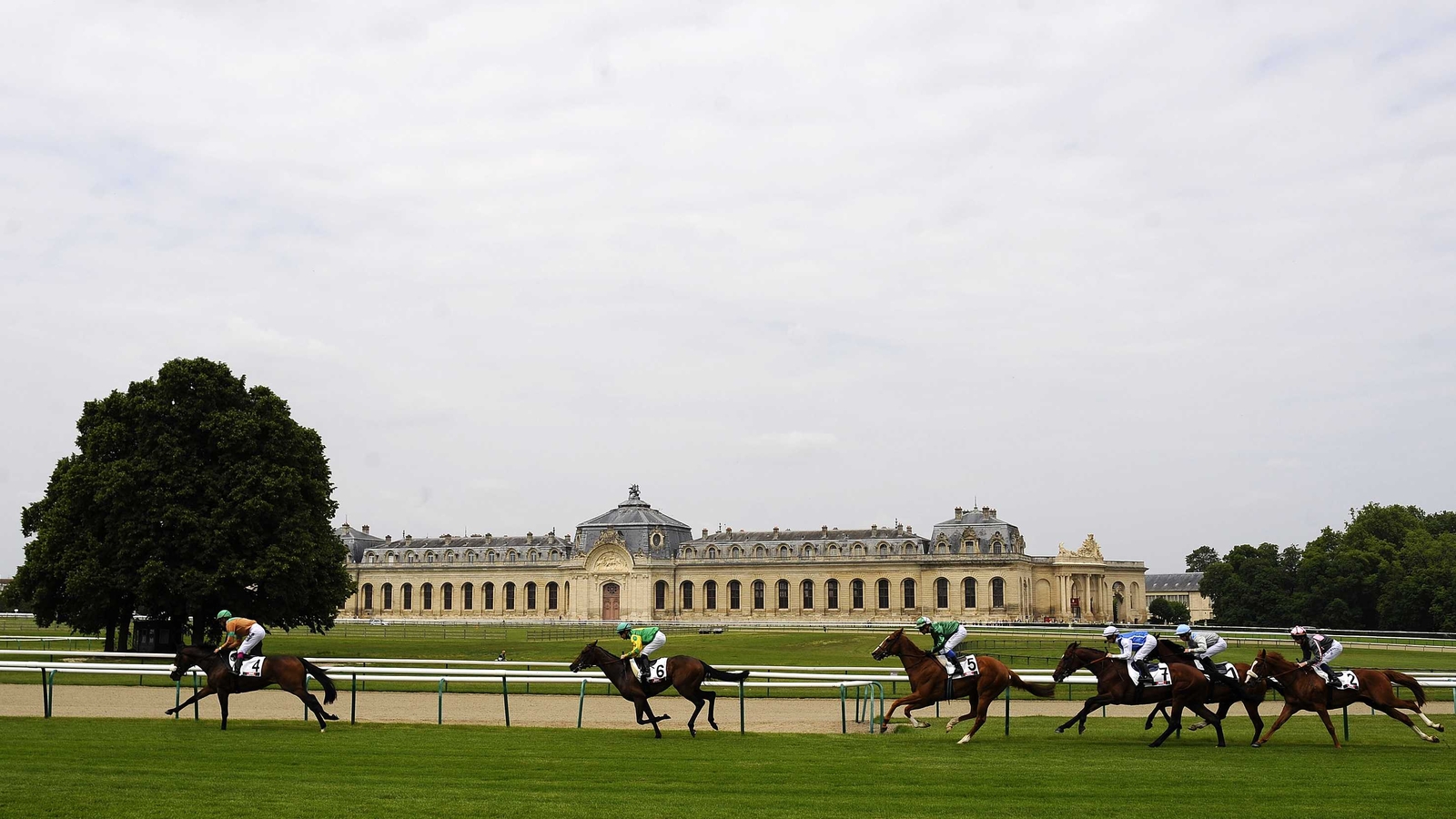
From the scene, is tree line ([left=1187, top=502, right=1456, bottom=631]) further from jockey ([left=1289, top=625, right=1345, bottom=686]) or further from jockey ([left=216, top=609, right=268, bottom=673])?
jockey ([left=216, top=609, right=268, bottom=673])

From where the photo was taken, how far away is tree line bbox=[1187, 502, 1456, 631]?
6881 centimetres

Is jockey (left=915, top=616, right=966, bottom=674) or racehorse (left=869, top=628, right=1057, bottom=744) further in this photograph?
jockey (left=915, top=616, right=966, bottom=674)

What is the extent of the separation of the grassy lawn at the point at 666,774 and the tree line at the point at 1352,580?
188 ft

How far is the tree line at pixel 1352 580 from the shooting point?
6881 centimetres

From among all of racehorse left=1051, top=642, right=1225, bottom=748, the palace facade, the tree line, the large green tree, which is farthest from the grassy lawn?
the palace facade

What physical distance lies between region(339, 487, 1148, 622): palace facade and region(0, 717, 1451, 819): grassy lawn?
8012 cm

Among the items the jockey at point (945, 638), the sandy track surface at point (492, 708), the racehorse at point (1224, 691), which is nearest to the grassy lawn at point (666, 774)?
the racehorse at point (1224, 691)

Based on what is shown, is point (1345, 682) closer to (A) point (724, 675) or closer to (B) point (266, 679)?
(A) point (724, 675)

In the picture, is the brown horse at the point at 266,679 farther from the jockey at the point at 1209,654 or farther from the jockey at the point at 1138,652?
the jockey at the point at 1209,654

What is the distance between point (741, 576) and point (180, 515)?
6657 centimetres

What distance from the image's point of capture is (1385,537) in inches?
3290

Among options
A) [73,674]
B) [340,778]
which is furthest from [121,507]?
[340,778]

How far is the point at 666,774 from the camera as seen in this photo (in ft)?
45.4

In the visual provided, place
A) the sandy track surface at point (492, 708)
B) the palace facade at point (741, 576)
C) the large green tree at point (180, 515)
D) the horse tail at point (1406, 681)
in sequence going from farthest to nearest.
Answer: the palace facade at point (741, 576), the large green tree at point (180, 515), the sandy track surface at point (492, 708), the horse tail at point (1406, 681)
